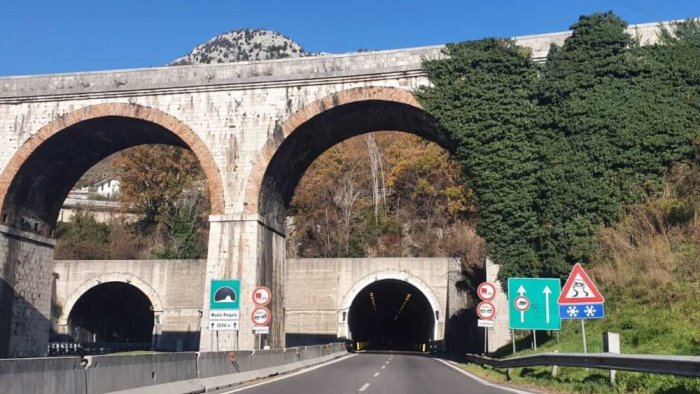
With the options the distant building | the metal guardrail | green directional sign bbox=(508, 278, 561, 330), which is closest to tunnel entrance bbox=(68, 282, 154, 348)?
green directional sign bbox=(508, 278, 561, 330)

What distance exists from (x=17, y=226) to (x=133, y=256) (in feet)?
106

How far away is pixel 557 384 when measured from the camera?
13.5 meters

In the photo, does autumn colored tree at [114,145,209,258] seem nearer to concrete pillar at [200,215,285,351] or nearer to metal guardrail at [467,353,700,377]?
concrete pillar at [200,215,285,351]

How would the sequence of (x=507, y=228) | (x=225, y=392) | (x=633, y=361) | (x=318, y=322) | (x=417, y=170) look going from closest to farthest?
(x=633, y=361), (x=225, y=392), (x=507, y=228), (x=318, y=322), (x=417, y=170)

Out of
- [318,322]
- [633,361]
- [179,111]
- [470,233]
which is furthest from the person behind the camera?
[470,233]

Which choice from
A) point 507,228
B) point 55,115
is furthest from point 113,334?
point 507,228

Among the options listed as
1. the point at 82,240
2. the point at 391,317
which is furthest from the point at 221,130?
the point at 391,317

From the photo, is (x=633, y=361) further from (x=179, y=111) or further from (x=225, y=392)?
(x=179, y=111)

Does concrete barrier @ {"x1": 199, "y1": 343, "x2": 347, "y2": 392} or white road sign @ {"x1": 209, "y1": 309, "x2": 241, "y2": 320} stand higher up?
white road sign @ {"x1": 209, "y1": 309, "x2": 241, "y2": 320}

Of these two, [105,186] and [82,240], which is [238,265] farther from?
[105,186]

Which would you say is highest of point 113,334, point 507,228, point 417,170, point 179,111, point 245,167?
point 417,170

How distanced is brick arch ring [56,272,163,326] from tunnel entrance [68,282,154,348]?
53 centimetres

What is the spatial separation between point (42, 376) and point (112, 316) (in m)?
44.7

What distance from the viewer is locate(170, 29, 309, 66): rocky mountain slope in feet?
585
